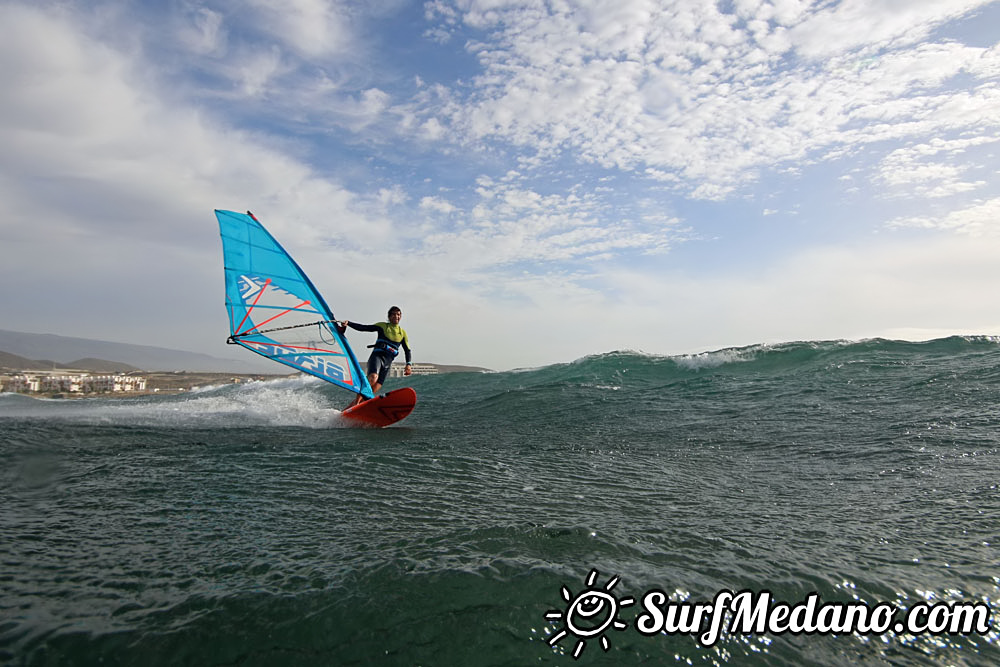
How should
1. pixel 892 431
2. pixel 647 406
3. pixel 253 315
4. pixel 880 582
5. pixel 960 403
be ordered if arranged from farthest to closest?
pixel 647 406
pixel 253 315
pixel 960 403
pixel 892 431
pixel 880 582

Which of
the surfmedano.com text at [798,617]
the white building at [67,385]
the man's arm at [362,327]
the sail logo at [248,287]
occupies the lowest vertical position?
the surfmedano.com text at [798,617]

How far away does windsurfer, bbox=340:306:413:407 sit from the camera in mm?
9672

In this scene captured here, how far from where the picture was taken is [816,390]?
28.4 feet

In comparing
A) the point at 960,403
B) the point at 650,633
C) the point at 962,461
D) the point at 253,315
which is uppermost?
the point at 253,315

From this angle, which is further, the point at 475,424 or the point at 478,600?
the point at 475,424

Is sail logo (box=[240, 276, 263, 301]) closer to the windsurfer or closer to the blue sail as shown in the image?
the blue sail

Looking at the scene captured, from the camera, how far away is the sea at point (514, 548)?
6.34 ft

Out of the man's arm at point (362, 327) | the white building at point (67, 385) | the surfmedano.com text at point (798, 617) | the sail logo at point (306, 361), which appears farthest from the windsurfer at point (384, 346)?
the white building at point (67, 385)

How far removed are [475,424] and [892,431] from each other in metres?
5.31

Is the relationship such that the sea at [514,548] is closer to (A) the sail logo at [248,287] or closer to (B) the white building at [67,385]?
(A) the sail logo at [248,287]

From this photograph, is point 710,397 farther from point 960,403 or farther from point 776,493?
point 776,493

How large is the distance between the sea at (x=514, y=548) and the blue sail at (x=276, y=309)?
2431mm

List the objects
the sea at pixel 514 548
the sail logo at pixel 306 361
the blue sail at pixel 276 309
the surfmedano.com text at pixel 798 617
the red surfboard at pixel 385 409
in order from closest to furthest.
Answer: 1. the sea at pixel 514 548
2. the surfmedano.com text at pixel 798 617
3. the blue sail at pixel 276 309
4. the sail logo at pixel 306 361
5. the red surfboard at pixel 385 409

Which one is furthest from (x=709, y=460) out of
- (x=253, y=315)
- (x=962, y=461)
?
(x=253, y=315)
